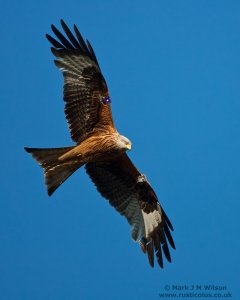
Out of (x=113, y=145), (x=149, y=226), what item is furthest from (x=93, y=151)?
(x=149, y=226)

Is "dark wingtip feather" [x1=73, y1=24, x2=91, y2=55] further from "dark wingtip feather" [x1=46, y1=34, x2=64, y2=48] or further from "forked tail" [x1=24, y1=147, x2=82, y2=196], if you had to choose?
"forked tail" [x1=24, y1=147, x2=82, y2=196]

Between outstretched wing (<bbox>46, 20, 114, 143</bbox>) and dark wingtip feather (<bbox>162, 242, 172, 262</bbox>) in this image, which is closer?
outstretched wing (<bbox>46, 20, 114, 143</bbox>)

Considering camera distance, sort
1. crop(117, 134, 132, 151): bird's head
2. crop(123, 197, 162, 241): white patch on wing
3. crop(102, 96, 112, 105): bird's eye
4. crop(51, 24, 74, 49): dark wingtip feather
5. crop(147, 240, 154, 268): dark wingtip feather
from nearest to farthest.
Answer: crop(117, 134, 132, 151): bird's head, crop(102, 96, 112, 105): bird's eye, crop(51, 24, 74, 49): dark wingtip feather, crop(147, 240, 154, 268): dark wingtip feather, crop(123, 197, 162, 241): white patch on wing

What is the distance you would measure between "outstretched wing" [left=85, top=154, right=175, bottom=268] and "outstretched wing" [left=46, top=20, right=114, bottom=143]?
848 millimetres

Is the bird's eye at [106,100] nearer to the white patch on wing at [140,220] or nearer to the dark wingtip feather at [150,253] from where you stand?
the white patch on wing at [140,220]

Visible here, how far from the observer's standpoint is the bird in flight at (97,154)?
26.6ft

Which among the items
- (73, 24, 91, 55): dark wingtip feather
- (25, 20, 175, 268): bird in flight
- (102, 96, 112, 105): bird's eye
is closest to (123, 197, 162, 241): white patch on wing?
(25, 20, 175, 268): bird in flight

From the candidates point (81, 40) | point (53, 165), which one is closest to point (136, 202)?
point (53, 165)

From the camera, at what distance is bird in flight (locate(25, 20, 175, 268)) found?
810 centimetres

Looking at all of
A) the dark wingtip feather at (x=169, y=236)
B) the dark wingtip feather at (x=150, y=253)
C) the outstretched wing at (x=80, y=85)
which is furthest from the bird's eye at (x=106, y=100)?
the dark wingtip feather at (x=150, y=253)

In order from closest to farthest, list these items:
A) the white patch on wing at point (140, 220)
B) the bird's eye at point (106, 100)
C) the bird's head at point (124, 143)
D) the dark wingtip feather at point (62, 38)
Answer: the bird's head at point (124, 143) < the bird's eye at point (106, 100) < the dark wingtip feather at point (62, 38) < the white patch on wing at point (140, 220)

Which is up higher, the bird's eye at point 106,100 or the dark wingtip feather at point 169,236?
the bird's eye at point 106,100

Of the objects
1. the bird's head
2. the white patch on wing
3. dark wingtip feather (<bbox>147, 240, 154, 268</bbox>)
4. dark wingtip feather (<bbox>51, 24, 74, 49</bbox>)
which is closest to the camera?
the bird's head

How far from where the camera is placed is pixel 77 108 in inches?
330
